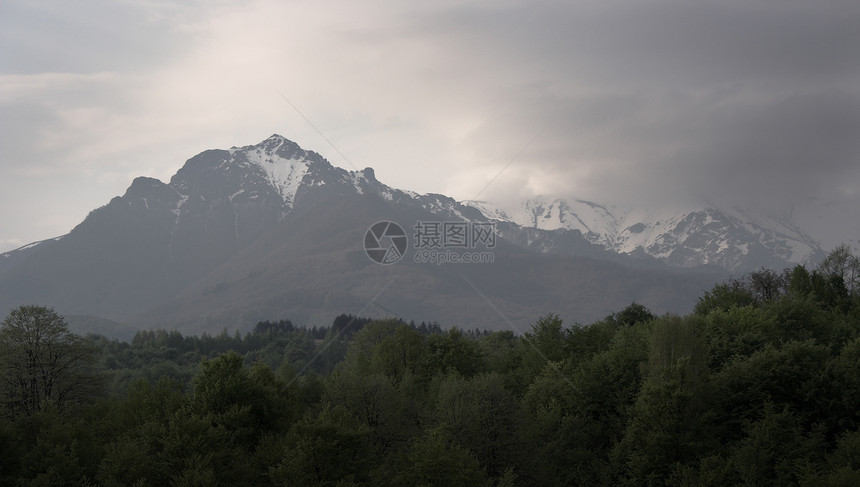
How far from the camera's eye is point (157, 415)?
76562 millimetres

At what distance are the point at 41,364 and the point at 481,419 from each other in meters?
54.3

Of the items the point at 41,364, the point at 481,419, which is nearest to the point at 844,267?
the point at 481,419

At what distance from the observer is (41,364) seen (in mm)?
86500

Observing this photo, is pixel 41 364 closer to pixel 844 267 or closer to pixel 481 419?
pixel 481 419

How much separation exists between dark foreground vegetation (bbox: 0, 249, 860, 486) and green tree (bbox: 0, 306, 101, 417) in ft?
0.68

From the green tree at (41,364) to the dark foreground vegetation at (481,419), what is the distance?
0.68 feet

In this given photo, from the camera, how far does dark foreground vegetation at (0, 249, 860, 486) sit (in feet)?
214

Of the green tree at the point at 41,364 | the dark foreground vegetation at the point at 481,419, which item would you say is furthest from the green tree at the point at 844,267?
the green tree at the point at 41,364

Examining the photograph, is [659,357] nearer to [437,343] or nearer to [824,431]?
[824,431]

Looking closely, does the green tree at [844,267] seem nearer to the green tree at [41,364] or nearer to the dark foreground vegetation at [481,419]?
the dark foreground vegetation at [481,419]

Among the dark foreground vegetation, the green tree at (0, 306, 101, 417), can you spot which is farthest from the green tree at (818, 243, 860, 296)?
the green tree at (0, 306, 101, 417)

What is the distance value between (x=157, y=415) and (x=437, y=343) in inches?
1912

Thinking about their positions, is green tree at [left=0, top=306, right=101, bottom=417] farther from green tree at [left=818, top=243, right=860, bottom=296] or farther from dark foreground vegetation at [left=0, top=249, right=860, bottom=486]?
green tree at [left=818, top=243, right=860, bottom=296]

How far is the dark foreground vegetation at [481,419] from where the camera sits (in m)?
65.1
